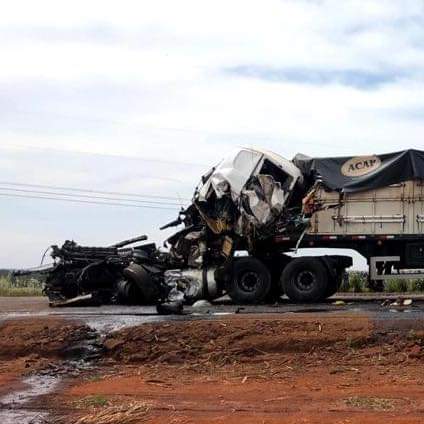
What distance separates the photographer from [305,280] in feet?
60.7

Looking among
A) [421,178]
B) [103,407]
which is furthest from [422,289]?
[103,407]

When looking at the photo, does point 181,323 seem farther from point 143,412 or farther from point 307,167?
point 307,167

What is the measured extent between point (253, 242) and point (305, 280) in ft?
4.94

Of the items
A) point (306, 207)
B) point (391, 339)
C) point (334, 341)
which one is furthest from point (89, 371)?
point (306, 207)

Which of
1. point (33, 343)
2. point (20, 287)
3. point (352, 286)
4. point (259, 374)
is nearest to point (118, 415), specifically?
point (259, 374)

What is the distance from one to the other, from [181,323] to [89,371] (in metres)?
2.04

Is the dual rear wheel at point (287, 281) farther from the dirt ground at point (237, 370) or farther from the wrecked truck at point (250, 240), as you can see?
the dirt ground at point (237, 370)

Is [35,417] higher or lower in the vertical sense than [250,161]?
lower

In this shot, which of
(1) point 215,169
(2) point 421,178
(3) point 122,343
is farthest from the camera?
(1) point 215,169

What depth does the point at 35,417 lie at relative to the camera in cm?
839

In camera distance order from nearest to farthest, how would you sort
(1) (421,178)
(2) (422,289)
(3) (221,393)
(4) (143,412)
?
(4) (143,412) < (3) (221,393) < (1) (421,178) < (2) (422,289)

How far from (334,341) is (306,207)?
7059mm

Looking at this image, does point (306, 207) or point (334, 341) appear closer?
point (334, 341)

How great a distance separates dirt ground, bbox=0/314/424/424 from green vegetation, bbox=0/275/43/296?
644 inches
